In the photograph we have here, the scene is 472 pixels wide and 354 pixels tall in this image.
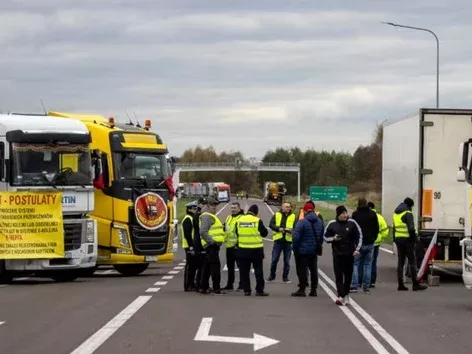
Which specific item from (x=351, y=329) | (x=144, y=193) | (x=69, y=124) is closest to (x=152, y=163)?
(x=144, y=193)

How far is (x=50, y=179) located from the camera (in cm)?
2200

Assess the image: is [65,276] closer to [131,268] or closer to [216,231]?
[131,268]

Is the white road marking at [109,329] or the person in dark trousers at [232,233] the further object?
the person in dark trousers at [232,233]

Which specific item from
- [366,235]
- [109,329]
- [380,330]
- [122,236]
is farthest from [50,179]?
[380,330]

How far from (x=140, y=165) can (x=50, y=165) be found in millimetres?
3516

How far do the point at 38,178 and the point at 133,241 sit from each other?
147 inches

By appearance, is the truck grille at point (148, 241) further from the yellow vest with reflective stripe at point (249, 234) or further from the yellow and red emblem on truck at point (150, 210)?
the yellow vest with reflective stripe at point (249, 234)

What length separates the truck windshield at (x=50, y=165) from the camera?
70.9 ft

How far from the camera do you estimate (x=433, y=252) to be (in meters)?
21.6

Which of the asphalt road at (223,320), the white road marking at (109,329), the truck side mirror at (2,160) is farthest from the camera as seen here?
the truck side mirror at (2,160)

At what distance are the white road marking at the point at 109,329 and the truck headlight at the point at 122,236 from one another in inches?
263

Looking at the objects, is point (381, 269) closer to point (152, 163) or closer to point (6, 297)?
point (152, 163)

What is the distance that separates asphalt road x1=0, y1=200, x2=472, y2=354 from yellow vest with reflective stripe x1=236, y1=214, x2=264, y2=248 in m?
1.03

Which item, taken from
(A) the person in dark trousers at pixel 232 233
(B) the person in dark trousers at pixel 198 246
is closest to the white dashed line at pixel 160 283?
(B) the person in dark trousers at pixel 198 246
